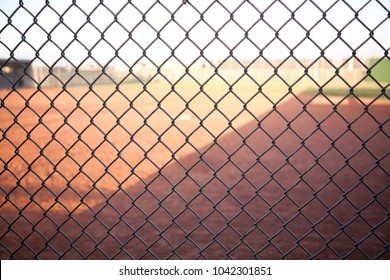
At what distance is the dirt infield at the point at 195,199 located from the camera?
1847 mm

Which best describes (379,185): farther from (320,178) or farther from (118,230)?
(118,230)

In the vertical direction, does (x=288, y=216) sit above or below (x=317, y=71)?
below

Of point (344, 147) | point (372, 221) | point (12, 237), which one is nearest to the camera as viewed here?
point (12, 237)

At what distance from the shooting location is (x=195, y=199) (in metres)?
4.08

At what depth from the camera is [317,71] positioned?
1182 inches

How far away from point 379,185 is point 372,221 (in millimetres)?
1336

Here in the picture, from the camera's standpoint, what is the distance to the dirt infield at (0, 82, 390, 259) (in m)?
1.85

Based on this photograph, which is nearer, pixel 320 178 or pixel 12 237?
pixel 12 237

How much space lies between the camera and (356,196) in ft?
13.5

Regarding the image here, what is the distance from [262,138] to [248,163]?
2354 mm
